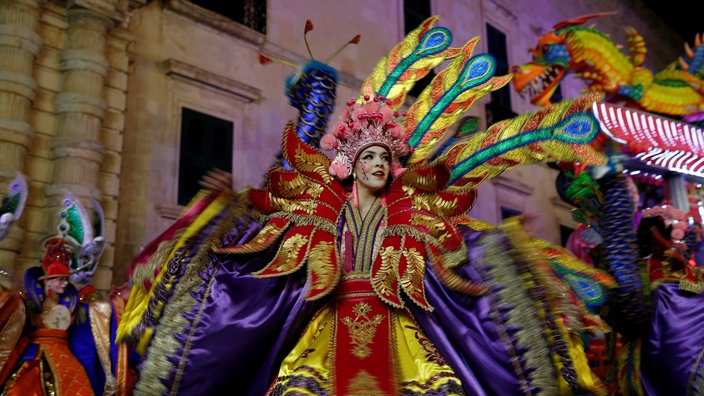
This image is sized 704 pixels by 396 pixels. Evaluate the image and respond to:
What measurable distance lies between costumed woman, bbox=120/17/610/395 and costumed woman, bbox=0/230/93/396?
1836 millimetres

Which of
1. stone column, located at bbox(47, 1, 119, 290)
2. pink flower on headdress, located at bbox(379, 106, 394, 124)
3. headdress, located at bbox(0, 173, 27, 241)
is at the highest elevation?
stone column, located at bbox(47, 1, 119, 290)

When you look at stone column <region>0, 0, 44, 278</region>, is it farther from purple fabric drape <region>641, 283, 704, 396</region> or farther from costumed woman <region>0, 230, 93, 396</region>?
purple fabric drape <region>641, 283, 704, 396</region>

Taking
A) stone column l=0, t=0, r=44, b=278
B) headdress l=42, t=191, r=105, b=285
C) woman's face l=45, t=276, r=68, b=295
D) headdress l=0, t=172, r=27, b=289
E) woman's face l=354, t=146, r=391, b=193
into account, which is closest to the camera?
woman's face l=354, t=146, r=391, b=193

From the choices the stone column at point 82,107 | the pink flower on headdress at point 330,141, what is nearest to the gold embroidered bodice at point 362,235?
the pink flower on headdress at point 330,141

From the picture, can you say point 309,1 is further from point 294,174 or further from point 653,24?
point 653,24

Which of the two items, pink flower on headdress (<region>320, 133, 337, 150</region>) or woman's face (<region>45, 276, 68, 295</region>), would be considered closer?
pink flower on headdress (<region>320, 133, 337, 150</region>)

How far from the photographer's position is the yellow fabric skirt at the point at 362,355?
9.39ft

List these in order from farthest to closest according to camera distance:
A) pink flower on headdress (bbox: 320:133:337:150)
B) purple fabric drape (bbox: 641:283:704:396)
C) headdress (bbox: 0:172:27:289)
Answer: headdress (bbox: 0:172:27:289), purple fabric drape (bbox: 641:283:704:396), pink flower on headdress (bbox: 320:133:337:150)

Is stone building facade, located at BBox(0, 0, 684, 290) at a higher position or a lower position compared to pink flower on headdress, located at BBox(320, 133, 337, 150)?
higher

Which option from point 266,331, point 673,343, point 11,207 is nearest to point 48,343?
point 11,207

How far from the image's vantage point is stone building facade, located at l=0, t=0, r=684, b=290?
22.3ft

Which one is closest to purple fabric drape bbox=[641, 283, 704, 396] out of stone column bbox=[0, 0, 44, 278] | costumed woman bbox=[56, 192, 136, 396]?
costumed woman bbox=[56, 192, 136, 396]

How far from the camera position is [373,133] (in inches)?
144

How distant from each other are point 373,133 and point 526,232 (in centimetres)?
106
